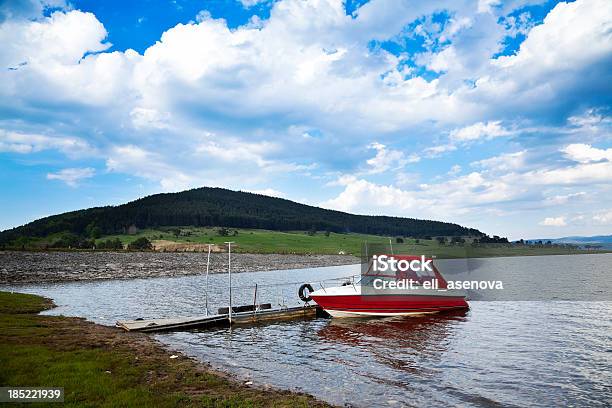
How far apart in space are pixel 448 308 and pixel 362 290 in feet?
29.5

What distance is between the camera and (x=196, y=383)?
15.0 meters

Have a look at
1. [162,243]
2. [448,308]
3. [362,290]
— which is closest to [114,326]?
[362,290]

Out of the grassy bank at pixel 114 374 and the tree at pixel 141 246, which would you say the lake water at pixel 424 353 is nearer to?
the grassy bank at pixel 114 374

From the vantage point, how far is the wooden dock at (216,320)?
28.0m

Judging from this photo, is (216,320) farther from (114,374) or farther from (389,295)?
(114,374)

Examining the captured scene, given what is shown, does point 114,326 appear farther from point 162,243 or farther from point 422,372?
point 162,243

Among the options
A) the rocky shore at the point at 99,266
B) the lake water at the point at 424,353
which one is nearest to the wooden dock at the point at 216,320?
the lake water at the point at 424,353

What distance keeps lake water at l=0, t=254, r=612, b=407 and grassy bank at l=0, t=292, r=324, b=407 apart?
7.02ft

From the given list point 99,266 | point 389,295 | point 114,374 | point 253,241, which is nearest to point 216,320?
point 389,295

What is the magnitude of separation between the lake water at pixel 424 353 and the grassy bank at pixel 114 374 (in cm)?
214

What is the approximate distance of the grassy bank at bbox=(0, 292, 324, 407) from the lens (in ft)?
40.6

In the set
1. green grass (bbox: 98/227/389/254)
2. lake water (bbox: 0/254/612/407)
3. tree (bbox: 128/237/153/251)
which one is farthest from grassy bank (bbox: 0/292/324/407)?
green grass (bbox: 98/227/389/254)

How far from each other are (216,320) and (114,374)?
16194mm

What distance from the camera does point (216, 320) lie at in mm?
30766
